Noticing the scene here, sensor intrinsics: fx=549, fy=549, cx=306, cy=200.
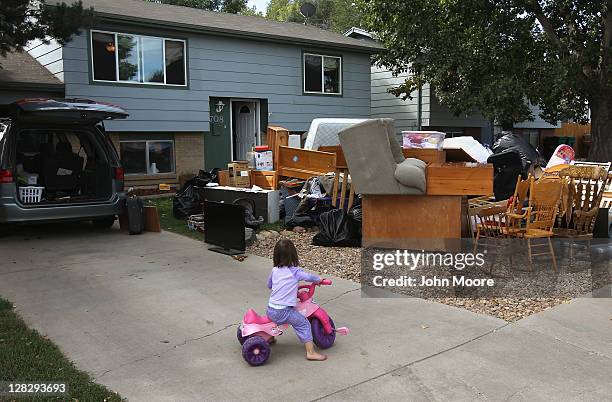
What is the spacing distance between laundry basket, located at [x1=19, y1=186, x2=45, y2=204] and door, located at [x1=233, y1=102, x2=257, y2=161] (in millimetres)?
7127

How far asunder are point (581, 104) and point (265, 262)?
11221 mm

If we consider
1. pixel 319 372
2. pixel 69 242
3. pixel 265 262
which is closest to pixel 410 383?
pixel 319 372

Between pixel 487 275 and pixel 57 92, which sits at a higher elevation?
pixel 57 92

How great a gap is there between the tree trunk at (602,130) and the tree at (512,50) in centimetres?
2

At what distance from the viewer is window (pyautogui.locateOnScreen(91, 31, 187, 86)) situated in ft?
40.2

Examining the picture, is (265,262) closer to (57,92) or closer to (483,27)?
(57,92)

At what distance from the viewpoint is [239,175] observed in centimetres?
1028

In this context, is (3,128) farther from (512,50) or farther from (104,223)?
(512,50)

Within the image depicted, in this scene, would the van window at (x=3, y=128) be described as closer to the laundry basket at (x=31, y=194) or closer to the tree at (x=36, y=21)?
the laundry basket at (x=31, y=194)

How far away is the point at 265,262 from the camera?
684 cm

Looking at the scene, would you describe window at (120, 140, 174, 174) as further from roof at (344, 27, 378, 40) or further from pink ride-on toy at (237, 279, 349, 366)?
pink ride-on toy at (237, 279, 349, 366)

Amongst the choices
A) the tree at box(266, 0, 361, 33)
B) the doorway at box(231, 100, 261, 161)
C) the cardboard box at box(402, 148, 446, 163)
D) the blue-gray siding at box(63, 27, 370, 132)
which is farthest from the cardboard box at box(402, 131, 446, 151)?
the tree at box(266, 0, 361, 33)

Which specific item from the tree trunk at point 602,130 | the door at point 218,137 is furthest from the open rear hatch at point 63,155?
the tree trunk at point 602,130

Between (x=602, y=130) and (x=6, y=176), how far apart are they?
12.1 meters
